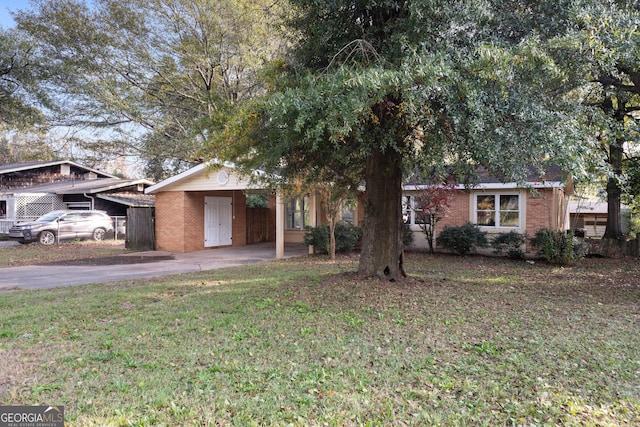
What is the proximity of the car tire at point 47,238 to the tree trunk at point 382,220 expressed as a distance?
52.7 ft

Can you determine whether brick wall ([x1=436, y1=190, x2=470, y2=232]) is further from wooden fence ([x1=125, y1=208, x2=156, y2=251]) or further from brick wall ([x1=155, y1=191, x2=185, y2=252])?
wooden fence ([x1=125, y1=208, x2=156, y2=251])

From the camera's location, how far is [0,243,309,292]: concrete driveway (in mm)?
9523

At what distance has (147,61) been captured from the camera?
1805 centimetres

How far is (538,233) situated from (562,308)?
271 inches

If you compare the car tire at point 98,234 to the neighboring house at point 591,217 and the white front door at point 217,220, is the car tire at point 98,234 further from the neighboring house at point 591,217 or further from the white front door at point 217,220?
the neighboring house at point 591,217

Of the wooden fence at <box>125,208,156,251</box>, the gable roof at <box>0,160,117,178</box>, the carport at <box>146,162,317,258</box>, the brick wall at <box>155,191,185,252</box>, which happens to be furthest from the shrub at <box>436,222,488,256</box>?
the gable roof at <box>0,160,117,178</box>

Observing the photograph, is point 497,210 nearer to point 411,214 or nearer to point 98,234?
point 411,214

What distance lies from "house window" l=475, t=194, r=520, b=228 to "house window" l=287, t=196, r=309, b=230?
7164 mm

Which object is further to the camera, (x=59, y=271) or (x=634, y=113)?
(x=634, y=113)

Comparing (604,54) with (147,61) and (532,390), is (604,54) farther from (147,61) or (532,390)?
(147,61)

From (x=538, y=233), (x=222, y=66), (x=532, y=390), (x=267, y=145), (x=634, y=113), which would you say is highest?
(x=222, y=66)

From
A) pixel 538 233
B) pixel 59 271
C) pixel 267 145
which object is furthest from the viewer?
pixel 538 233

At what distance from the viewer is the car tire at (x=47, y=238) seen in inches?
698

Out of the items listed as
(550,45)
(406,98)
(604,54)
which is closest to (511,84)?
(550,45)
